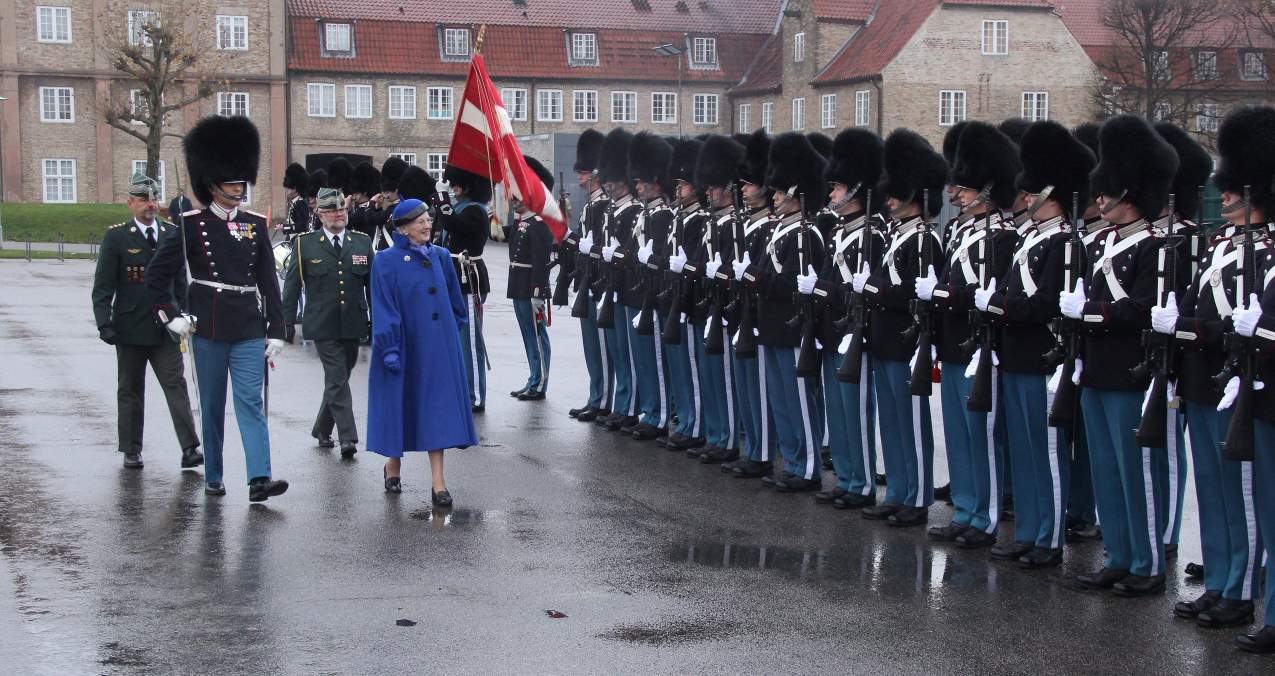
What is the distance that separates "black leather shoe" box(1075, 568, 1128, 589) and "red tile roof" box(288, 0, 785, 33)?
56.8 metres

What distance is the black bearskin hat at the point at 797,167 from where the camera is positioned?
418 inches

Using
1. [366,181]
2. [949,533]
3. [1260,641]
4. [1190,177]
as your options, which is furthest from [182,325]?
[366,181]

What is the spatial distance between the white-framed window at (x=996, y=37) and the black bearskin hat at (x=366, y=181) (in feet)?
148

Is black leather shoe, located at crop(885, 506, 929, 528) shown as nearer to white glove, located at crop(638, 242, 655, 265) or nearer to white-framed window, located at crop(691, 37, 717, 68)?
white glove, located at crop(638, 242, 655, 265)

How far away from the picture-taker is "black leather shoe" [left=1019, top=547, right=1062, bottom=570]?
836cm

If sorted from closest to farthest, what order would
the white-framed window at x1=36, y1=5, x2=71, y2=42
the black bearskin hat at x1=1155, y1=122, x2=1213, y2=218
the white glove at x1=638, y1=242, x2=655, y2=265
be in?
the black bearskin hat at x1=1155, y1=122, x2=1213, y2=218, the white glove at x1=638, y1=242, x2=655, y2=265, the white-framed window at x1=36, y1=5, x2=71, y2=42

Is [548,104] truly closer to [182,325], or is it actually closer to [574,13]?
[574,13]

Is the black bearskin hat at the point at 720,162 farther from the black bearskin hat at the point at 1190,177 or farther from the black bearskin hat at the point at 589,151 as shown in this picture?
the black bearskin hat at the point at 1190,177

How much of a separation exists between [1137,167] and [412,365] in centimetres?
451

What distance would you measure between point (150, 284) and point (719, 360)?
12.9 ft

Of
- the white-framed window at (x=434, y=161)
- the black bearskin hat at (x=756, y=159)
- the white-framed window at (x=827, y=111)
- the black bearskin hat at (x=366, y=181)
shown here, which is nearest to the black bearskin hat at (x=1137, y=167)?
the black bearskin hat at (x=756, y=159)

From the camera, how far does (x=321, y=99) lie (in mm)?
62750

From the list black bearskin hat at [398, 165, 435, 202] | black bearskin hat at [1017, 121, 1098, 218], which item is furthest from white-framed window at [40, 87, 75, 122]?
black bearskin hat at [1017, 121, 1098, 218]

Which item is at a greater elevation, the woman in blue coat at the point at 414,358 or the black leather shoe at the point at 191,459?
the woman in blue coat at the point at 414,358
